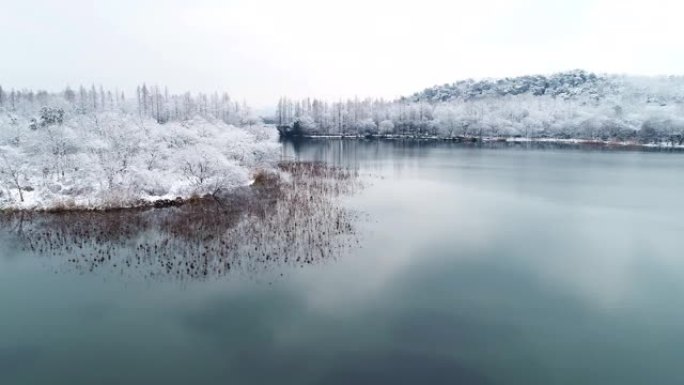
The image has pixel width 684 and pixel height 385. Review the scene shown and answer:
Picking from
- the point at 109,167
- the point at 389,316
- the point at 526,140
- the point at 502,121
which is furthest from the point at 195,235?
the point at 502,121

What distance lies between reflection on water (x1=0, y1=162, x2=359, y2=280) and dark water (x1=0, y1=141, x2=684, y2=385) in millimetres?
869

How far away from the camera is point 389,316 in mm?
12898

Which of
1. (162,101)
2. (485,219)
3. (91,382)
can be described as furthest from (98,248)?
(162,101)

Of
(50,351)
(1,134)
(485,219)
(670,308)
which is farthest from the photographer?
(1,134)

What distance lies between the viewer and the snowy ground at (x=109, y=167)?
84.4 feet

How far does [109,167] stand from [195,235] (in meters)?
10.9

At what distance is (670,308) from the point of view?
45.1ft

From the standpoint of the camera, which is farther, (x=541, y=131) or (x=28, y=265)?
(x=541, y=131)

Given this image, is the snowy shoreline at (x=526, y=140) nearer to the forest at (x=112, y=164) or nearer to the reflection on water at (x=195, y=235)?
the forest at (x=112, y=164)

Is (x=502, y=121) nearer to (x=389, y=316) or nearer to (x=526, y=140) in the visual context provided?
(x=526, y=140)

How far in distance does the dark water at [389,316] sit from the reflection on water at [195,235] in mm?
869

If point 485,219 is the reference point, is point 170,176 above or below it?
above

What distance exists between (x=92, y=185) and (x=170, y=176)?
4.67 metres

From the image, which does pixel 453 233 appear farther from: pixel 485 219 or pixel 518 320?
pixel 518 320
